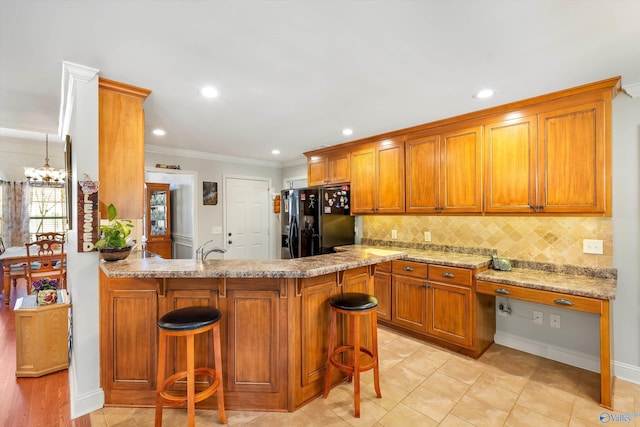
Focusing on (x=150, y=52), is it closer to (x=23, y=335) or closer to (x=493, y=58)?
(x=493, y=58)

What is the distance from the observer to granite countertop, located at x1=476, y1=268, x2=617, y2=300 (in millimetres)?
2195

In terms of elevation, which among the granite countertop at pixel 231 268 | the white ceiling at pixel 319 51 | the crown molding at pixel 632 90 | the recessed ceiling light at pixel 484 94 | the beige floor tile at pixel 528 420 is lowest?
the beige floor tile at pixel 528 420

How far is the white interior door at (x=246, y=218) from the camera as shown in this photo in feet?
17.4

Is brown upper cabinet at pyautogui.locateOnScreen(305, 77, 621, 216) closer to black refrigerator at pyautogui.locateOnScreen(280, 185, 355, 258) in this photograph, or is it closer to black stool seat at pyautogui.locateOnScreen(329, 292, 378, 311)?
black refrigerator at pyautogui.locateOnScreen(280, 185, 355, 258)

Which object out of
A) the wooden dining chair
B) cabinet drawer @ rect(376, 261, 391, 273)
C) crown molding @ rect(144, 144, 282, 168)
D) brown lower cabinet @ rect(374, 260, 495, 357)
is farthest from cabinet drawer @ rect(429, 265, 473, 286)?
the wooden dining chair

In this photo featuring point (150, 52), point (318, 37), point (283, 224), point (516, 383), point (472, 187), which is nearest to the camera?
point (318, 37)

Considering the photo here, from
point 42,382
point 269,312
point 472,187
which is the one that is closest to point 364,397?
point 269,312

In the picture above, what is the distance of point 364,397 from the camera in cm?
225

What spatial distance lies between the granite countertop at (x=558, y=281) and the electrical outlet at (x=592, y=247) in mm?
216

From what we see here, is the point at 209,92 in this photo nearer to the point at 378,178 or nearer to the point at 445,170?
the point at 378,178

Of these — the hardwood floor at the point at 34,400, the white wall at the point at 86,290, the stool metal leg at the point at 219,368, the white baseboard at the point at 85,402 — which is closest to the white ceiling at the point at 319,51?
the white wall at the point at 86,290

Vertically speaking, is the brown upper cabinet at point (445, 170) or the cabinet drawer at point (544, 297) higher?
the brown upper cabinet at point (445, 170)

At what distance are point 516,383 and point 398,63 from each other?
107 inches
